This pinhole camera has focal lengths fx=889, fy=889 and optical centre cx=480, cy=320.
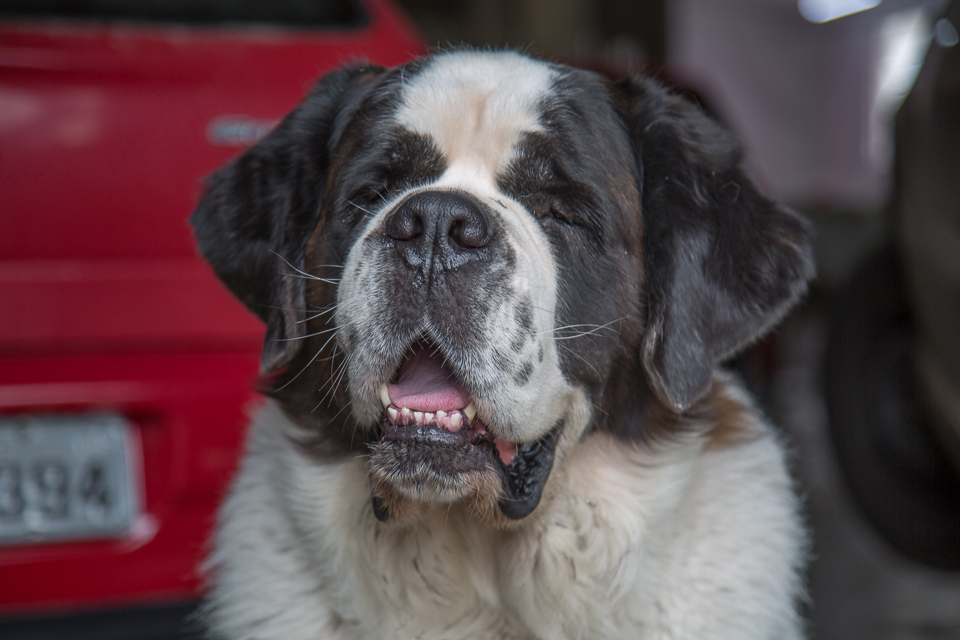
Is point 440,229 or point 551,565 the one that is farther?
point 551,565

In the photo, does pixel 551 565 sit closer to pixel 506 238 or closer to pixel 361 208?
pixel 506 238

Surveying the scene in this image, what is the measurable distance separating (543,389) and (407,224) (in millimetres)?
406

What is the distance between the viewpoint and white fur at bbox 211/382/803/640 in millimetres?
1823

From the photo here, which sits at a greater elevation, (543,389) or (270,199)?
(270,199)

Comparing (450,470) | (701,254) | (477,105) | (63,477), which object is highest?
(477,105)

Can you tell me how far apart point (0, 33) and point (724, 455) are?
1.97 meters

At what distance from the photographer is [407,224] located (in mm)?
1530

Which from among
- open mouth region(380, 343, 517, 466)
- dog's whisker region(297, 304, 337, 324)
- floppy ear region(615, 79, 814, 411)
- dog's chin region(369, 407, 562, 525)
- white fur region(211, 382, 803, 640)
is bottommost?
white fur region(211, 382, 803, 640)

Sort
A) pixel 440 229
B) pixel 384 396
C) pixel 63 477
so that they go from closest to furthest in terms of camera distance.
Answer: pixel 440 229 < pixel 384 396 < pixel 63 477

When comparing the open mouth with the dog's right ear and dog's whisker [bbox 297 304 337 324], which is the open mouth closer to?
dog's whisker [bbox 297 304 337 324]

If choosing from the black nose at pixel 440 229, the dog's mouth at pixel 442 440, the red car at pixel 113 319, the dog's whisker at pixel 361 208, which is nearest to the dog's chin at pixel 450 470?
the dog's mouth at pixel 442 440

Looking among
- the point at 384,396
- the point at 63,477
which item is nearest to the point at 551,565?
the point at 384,396

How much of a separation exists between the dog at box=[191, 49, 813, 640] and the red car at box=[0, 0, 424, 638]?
0.22 metres

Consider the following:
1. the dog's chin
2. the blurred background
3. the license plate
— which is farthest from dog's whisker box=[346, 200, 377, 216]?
the license plate
